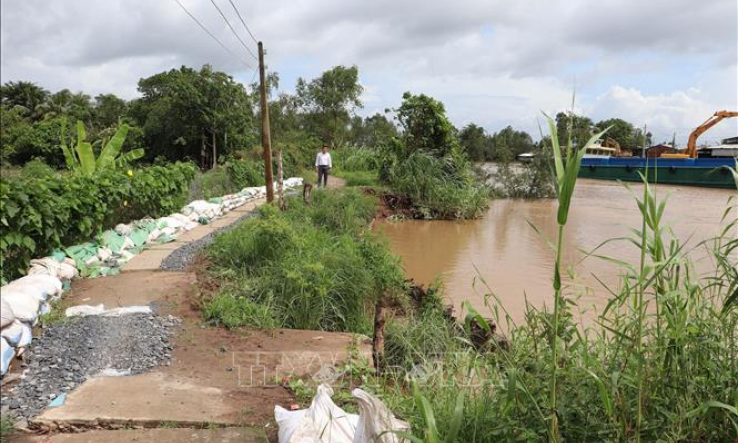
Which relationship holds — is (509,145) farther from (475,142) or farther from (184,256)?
(184,256)

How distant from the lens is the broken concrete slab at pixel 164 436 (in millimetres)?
2807

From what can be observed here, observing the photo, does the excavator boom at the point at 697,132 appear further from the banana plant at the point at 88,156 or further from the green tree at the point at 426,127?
the banana plant at the point at 88,156

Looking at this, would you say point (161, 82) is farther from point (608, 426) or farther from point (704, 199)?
point (608, 426)

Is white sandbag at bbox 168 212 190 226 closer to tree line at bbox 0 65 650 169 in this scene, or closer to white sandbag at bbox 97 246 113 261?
white sandbag at bbox 97 246 113 261

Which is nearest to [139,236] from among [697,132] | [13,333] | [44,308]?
[44,308]

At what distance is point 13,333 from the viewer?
137 inches

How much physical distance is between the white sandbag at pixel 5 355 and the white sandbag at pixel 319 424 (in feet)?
5.82

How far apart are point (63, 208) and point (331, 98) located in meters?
27.3

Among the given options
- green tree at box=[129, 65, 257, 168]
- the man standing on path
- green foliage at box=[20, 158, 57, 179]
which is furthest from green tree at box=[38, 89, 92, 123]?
the man standing on path

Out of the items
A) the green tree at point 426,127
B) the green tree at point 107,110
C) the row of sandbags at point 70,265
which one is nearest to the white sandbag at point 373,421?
the row of sandbags at point 70,265

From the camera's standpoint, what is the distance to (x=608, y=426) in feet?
7.35

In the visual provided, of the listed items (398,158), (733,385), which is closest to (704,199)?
(398,158)

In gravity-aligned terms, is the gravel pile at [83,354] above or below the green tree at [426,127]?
below

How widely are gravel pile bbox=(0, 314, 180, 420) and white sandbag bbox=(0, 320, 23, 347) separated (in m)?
0.15
